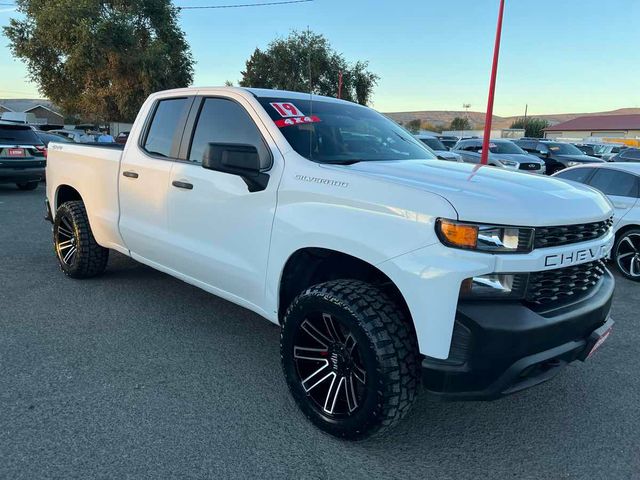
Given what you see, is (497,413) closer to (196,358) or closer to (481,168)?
(481,168)

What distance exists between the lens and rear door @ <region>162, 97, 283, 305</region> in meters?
3.22

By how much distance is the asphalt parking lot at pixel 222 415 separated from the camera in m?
2.58

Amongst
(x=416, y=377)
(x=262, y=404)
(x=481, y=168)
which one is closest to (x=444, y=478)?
(x=416, y=377)

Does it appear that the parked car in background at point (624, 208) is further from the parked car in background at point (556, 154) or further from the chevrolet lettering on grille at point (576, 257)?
the parked car in background at point (556, 154)

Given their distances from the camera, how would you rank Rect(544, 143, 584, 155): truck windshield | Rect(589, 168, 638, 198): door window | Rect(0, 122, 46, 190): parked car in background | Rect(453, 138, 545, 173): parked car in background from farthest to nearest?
1. Rect(544, 143, 584, 155): truck windshield
2. Rect(453, 138, 545, 173): parked car in background
3. Rect(0, 122, 46, 190): parked car in background
4. Rect(589, 168, 638, 198): door window

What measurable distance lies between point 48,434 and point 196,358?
1.14 meters

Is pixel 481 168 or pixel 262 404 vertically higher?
pixel 481 168

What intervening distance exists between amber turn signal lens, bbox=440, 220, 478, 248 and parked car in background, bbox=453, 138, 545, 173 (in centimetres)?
1214

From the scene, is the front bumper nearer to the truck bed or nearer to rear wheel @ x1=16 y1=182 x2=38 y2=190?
the truck bed

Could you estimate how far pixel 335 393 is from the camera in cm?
281

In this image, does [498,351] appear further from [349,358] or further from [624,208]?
[624,208]

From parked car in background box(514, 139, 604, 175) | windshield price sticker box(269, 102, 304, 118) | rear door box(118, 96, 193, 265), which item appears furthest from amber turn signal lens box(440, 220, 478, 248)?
parked car in background box(514, 139, 604, 175)

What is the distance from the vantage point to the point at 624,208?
6824 mm

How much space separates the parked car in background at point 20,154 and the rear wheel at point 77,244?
8.21m
